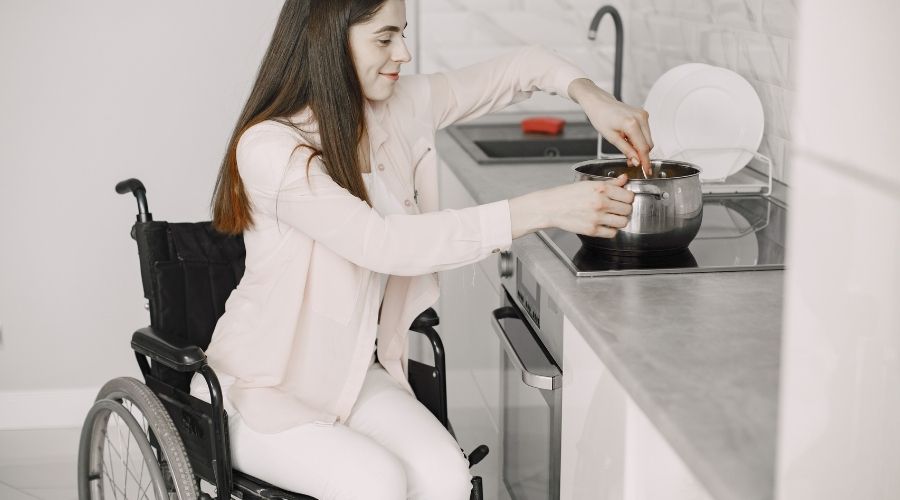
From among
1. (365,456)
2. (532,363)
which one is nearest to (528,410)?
(532,363)

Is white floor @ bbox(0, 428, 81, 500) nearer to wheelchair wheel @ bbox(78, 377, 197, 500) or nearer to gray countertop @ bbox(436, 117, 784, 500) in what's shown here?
wheelchair wheel @ bbox(78, 377, 197, 500)

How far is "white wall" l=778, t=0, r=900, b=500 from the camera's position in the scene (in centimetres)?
72

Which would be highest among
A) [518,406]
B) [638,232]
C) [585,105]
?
[585,105]

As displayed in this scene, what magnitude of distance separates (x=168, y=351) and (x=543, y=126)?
1.50 m

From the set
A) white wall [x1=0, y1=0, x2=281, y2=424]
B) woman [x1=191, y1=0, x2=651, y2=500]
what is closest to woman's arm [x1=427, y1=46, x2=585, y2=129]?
woman [x1=191, y1=0, x2=651, y2=500]

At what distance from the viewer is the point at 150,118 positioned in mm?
3158

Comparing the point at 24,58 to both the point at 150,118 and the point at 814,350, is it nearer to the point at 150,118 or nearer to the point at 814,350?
the point at 150,118

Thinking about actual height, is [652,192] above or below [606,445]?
above

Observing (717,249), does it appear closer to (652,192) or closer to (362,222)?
(652,192)

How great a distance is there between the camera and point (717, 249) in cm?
171

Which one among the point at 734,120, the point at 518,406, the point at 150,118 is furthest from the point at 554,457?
the point at 150,118

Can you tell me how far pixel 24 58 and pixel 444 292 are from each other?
4.72 feet

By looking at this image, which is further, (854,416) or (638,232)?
(638,232)

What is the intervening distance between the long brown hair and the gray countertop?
14.1 inches
